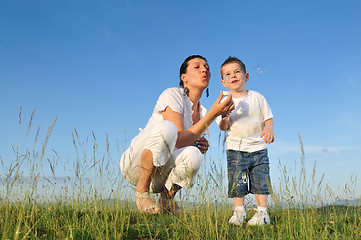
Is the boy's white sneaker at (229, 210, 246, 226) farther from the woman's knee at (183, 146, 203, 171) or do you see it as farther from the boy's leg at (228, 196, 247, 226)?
the woman's knee at (183, 146, 203, 171)

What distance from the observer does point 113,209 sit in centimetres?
339

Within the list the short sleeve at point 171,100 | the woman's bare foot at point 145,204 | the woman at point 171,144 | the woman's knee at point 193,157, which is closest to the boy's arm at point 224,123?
the woman at point 171,144

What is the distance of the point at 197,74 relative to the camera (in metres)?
4.01

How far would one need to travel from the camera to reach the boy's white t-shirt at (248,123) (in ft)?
13.2

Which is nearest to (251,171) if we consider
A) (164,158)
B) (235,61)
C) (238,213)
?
(238,213)

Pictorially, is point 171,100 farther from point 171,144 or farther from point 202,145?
point 202,145

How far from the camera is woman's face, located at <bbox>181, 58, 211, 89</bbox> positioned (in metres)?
3.97

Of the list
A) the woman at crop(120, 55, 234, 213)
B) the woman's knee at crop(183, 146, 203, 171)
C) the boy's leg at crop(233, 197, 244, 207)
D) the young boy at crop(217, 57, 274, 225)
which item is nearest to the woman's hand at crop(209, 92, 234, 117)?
the woman at crop(120, 55, 234, 213)

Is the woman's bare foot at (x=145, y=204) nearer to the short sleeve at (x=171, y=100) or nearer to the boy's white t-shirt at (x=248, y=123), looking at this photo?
the short sleeve at (x=171, y=100)

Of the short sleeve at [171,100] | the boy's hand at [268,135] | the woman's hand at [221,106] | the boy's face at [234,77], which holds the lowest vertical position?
the boy's hand at [268,135]

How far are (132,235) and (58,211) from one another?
50.5 inches

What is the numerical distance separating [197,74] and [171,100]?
0.55 meters

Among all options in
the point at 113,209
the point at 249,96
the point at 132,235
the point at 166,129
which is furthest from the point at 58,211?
the point at 249,96

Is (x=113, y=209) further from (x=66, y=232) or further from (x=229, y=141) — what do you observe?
(x=229, y=141)
